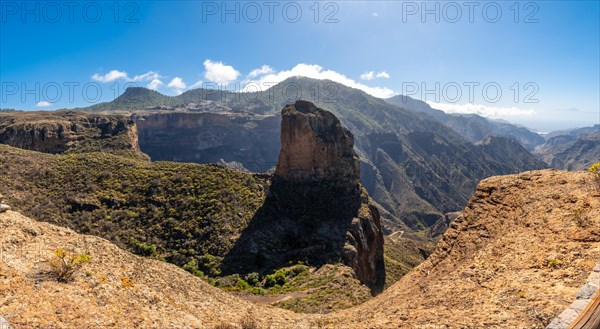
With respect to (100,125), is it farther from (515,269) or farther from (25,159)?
(515,269)

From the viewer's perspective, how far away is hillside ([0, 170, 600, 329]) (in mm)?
8914

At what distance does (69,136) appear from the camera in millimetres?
81438

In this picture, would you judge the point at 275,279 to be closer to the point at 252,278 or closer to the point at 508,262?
the point at 252,278

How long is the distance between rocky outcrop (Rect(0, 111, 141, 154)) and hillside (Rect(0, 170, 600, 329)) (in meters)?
77.7

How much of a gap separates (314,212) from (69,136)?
68441 millimetres

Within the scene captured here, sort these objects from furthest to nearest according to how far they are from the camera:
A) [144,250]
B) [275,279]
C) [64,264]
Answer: [144,250]
[275,279]
[64,264]

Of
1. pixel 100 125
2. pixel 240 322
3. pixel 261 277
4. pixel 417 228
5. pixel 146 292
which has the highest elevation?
pixel 100 125

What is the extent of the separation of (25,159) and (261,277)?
40.9m

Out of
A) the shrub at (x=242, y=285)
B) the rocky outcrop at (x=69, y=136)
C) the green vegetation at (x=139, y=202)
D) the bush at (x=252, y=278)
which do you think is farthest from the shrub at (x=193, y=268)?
the rocky outcrop at (x=69, y=136)

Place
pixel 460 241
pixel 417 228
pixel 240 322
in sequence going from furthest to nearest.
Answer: pixel 417 228 → pixel 460 241 → pixel 240 322

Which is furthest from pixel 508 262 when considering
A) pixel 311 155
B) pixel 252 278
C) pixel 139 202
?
pixel 311 155

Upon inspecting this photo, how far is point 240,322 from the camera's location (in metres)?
13.4

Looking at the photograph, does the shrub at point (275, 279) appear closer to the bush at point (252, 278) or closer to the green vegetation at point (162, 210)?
the green vegetation at point (162, 210)

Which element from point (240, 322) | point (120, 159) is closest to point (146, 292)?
point (240, 322)
